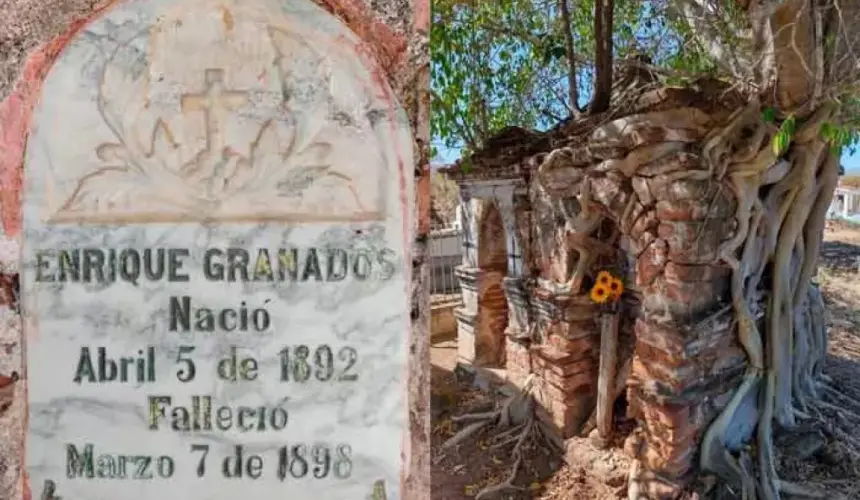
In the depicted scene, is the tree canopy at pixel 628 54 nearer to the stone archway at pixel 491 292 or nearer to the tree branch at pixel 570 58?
the tree branch at pixel 570 58

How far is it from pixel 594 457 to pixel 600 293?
4.34ft

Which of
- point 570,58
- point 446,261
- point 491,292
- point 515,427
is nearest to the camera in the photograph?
point 570,58

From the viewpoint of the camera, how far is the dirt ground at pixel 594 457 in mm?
4867

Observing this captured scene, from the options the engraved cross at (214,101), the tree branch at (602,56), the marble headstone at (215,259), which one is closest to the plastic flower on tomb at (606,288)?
the tree branch at (602,56)

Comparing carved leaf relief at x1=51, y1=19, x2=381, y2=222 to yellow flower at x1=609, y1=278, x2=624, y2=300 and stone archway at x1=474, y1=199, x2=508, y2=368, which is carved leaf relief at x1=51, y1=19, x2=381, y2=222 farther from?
stone archway at x1=474, y1=199, x2=508, y2=368

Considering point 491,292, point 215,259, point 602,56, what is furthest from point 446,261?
point 215,259

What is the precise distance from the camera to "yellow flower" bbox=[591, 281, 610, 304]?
5.57 m

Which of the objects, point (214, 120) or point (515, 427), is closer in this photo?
point (214, 120)

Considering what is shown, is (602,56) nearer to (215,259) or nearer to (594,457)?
(594,457)

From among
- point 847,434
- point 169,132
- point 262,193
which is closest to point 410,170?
point 262,193

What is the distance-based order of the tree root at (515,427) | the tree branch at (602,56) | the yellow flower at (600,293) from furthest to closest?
the tree root at (515,427), the yellow flower at (600,293), the tree branch at (602,56)

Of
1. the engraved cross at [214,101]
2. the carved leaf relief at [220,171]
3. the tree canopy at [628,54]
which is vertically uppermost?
the tree canopy at [628,54]

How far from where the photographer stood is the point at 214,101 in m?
1.35

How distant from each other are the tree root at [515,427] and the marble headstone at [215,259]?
4.63 metres
